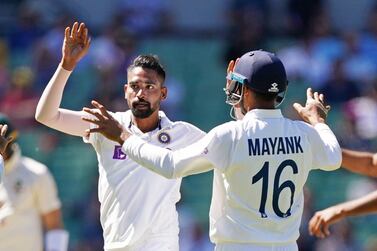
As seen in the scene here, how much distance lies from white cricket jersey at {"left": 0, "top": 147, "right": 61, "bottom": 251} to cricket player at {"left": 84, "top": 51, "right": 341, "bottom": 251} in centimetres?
278

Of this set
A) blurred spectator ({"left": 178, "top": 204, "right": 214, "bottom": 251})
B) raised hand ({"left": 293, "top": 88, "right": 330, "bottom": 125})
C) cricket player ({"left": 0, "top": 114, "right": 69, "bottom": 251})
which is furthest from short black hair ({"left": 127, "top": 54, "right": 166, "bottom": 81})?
blurred spectator ({"left": 178, "top": 204, "right": 214, "bottom": 251})

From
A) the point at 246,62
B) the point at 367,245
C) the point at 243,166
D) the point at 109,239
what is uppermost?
the point at 246,62

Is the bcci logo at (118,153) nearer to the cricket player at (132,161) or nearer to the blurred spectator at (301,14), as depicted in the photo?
the cricket player at (132,161)

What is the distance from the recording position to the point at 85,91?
55.2ft

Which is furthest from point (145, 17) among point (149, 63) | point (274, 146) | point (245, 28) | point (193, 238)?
point (274, 146)

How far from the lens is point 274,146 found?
7000 millimetres

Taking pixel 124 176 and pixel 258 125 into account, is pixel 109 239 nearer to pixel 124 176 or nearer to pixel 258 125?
pixel 124 176

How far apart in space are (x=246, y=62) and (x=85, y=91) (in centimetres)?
980

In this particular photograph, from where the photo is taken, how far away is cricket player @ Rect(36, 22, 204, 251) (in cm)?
792

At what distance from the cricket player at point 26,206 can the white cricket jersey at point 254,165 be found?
9.33 feet

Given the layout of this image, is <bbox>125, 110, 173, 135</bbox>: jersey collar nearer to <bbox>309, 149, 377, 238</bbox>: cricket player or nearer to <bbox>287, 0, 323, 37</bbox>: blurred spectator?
<bbox>309, 149, 377, 238</bbox>: cricket player

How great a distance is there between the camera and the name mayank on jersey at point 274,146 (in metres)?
6.96

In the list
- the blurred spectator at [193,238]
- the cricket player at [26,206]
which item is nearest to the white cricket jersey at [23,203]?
the cricket player at [26,206]

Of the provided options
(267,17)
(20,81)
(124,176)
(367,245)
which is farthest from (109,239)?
(267,17)
